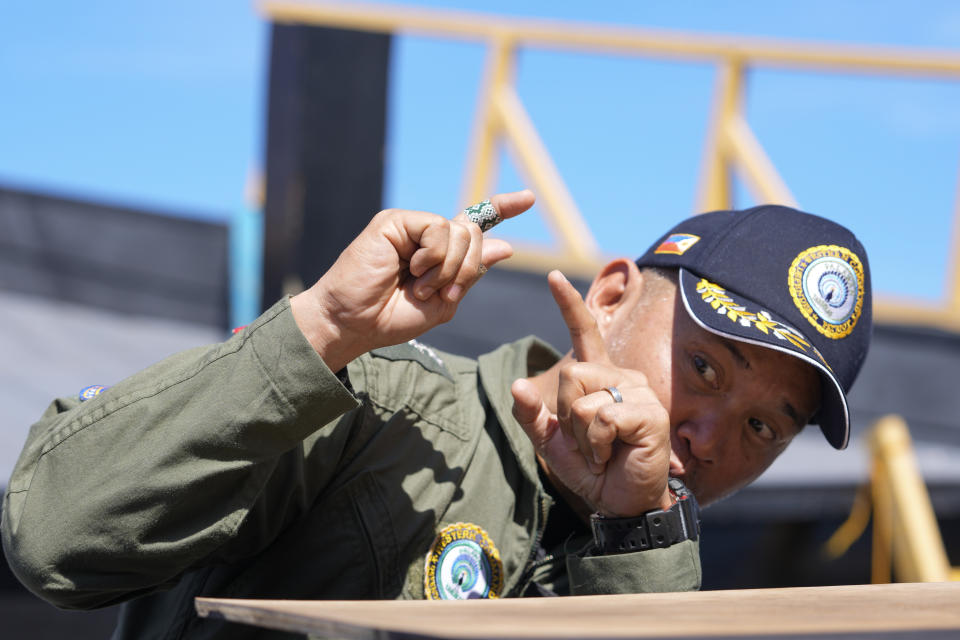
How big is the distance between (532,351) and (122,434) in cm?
65

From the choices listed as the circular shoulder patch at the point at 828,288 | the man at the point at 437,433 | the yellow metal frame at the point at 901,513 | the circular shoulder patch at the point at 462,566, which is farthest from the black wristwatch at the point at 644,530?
the yellow metal frame at the point at 901,513

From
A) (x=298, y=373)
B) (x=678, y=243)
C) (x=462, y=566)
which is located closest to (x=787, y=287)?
(x=678, y=243)

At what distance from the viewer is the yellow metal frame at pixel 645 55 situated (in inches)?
120

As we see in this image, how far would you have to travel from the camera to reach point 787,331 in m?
1.16

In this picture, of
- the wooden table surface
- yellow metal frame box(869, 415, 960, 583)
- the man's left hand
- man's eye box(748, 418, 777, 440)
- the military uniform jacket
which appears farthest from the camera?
yellow metal frame box(869, 415, 960, 583)

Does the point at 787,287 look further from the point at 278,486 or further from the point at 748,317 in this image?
the point at 278,486

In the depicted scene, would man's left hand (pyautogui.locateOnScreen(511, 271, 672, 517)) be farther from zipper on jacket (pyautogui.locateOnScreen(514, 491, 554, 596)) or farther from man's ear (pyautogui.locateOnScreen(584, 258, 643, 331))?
man's ear (pyautogui.locateOnScreen(584, 258, 643, 331))

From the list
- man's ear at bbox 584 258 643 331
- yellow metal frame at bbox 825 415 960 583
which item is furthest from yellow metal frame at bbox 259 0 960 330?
man's ear at bbox 584 258 643 331

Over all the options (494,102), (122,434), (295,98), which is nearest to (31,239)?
(295,98)

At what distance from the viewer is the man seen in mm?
813

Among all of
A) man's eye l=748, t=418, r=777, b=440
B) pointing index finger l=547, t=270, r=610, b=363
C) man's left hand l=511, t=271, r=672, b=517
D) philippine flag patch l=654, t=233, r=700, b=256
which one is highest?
philippine flag patch l=654, t=233, r=700, b=256

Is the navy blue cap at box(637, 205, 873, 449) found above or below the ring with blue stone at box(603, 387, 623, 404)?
above

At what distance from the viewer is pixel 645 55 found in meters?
3.44

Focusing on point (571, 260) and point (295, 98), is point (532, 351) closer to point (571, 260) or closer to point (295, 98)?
point (295, 98)
